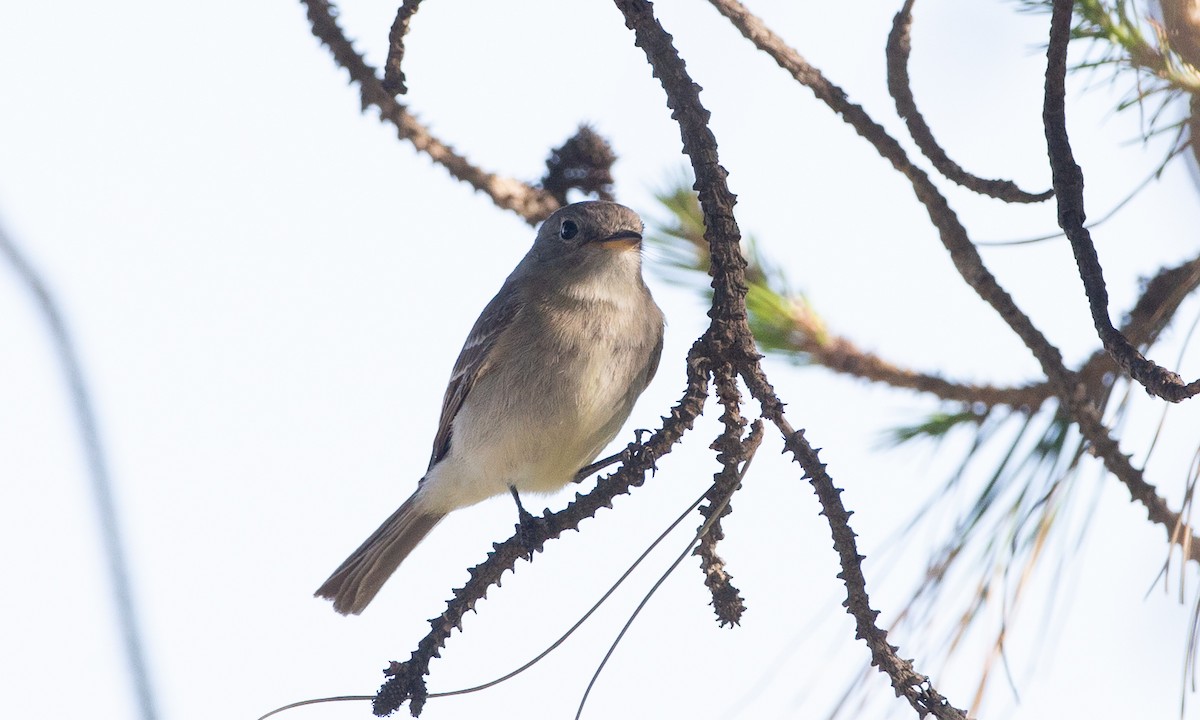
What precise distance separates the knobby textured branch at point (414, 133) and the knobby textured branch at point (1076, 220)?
196cm

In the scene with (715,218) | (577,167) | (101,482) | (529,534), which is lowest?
(101,482)

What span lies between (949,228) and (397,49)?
1806 millimetres

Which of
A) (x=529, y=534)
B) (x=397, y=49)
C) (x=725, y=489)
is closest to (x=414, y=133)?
(x=397, y=49)

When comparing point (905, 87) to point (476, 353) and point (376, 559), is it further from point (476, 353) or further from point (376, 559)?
point (376, 559)

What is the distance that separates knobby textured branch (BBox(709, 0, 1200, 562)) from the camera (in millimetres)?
3502

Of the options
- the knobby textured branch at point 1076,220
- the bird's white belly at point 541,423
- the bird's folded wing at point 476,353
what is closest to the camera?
the knobby textured branch at point 1076,220

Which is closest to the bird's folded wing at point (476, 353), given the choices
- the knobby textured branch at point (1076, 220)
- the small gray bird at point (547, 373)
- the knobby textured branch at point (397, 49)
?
the small gray bird at point (547, 373)

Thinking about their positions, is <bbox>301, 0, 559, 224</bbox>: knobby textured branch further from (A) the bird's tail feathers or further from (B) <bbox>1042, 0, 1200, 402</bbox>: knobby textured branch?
(B) <bbox>1042, 0, 1200, 402</bbox>: knobby textured branch

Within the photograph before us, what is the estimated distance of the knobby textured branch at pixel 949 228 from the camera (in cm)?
350

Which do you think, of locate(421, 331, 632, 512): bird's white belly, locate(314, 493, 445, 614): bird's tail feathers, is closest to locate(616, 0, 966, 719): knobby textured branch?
locate(421, 331, 632, 512): bird's white belly

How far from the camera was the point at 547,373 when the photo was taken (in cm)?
479

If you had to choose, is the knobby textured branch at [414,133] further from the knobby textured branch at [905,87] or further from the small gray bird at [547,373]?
the knobby textured branch at [905,87]

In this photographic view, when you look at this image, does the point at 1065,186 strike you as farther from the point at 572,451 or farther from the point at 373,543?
the point at 373,543

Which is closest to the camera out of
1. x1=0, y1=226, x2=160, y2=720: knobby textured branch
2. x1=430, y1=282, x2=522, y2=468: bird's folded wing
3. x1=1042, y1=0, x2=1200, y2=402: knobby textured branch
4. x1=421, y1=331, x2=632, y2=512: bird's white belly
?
x1=1042, y1=0, x2=1200, y2=402: knobby textured branch
